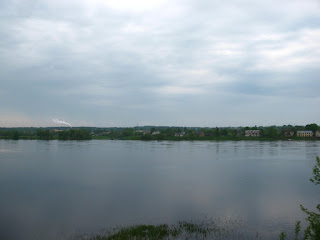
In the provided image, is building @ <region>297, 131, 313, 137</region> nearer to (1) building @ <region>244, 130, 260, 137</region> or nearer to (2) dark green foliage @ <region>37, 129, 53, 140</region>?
(1) building @ <region>244, 130, 260, 137</region>

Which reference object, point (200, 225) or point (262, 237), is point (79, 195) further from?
point (262, 237)

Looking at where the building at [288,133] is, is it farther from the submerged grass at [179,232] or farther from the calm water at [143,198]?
the submerged grass at [179,232]

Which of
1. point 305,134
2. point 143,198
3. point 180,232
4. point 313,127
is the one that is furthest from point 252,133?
A: point 180,232

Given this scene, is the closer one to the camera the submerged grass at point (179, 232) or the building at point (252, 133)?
the submerged grass at point (179, 232)

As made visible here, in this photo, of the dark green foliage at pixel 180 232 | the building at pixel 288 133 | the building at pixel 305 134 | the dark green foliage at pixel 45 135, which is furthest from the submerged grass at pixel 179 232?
the building at pixel 305 134

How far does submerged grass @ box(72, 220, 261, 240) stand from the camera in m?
12.1

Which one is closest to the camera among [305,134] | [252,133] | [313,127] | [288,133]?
[305,134]

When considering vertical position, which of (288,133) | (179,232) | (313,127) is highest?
(313,127)

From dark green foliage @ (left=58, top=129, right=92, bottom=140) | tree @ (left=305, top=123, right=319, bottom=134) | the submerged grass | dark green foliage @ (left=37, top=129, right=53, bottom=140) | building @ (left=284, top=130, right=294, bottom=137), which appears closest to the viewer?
the submerged grass

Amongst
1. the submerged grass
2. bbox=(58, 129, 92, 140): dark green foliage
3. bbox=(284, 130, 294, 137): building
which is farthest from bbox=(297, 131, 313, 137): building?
the submerged grass

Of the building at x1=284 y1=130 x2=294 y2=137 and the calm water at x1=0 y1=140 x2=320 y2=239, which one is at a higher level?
the building at x1=284 y1=130 x2=294 y2=137

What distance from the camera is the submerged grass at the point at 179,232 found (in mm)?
12055

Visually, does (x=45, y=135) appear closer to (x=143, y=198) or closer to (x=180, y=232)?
(x=143, y=198)

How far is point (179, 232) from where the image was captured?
1270 centimetres
